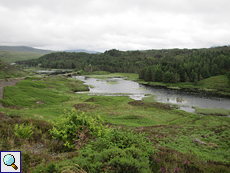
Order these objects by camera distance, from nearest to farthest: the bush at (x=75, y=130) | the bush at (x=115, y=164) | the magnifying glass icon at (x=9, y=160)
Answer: the bush at (x=115, y=164) → the magnifying glass icon at (x=9, y=160) → the bush at (x=75, y=130)

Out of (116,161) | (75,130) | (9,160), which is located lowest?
A: (75,130)

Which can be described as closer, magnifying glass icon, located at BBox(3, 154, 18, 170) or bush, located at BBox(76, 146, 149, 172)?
bush, located at BBox(76, 146, 149, 172)

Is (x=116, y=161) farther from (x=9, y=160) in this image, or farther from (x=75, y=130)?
(x=75, y=130)

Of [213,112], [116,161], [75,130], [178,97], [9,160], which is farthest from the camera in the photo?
[178,97]

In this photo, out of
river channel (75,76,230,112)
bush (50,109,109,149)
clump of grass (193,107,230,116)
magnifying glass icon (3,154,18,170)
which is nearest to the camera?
magnifying glass icon (3,154,18,170)

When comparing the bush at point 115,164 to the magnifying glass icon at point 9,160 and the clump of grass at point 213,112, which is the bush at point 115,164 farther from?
the clump of grass at point 213,112

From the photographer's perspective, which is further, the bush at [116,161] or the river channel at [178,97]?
the river channel at [178,97]

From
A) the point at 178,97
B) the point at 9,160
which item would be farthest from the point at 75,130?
the point at 178,97

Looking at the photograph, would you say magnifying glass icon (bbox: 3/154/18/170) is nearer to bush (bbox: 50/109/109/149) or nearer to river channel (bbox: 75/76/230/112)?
bush (bbox: 50/109/109/149)

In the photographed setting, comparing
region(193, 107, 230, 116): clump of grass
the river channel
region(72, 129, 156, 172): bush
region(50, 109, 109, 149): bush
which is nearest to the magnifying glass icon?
region(72, 129, 156, 172): bush

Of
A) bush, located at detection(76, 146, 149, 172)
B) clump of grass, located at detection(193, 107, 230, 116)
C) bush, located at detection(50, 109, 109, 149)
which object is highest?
bush, located at detection(76, 146, 149, 172)

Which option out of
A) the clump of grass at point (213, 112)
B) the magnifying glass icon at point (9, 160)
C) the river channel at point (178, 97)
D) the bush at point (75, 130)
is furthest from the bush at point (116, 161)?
the river channel at point (178, 97)

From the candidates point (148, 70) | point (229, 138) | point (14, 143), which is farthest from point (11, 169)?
point (148, 70)

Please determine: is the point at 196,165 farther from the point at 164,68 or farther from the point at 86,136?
the point at 164,68
